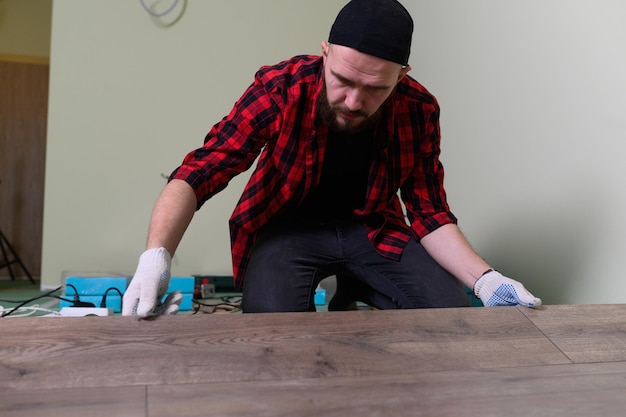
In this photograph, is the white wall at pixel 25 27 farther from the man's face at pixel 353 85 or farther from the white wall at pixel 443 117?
the man's face at pixel 353 85

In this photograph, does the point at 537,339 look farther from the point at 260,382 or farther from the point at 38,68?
the point at 38,68

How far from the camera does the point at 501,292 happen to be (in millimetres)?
1403

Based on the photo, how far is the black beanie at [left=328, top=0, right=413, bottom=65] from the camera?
4.44ft

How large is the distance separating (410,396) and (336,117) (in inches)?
31.7

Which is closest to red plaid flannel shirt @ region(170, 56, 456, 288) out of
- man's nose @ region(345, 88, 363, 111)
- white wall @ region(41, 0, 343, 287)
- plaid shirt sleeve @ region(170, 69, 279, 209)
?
plaid shirt sleeve @ region(170, 69, 279, 209)

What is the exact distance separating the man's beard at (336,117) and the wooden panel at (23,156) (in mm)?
4493

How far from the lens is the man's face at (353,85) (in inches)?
53.7

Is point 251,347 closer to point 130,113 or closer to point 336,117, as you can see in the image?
point 336,117

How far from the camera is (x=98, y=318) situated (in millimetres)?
1000

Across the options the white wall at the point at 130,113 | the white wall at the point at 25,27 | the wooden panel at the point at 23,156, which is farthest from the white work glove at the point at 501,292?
the white wall at the point at 25,27

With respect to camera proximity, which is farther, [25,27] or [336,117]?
[25,27]

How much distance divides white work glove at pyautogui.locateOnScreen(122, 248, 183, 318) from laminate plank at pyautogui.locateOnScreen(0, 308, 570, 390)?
12 centimetres

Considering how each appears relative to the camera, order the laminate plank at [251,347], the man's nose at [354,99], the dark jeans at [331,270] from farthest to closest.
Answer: the dark jeans at [331,270] → the man's nose at [354,99] → the laminate plank at [251,347]

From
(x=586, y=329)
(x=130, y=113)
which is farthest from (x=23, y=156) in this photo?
(x=586, y=329)
